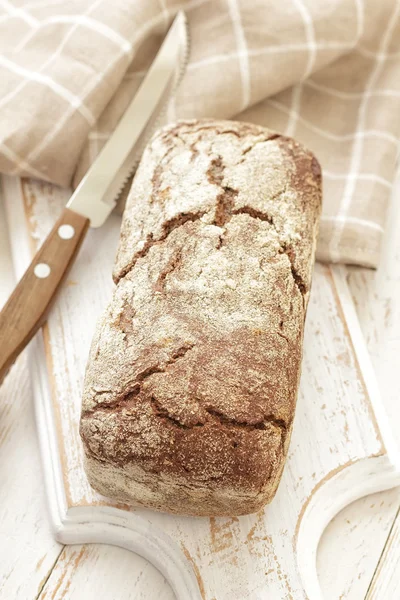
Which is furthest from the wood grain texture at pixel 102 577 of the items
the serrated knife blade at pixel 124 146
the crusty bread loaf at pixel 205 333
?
the serrated knife blade at pixel 124 146

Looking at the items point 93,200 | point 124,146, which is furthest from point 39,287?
point 124,146

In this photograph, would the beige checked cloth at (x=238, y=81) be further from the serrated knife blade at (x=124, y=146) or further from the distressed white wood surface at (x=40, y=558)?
the distressed white wood surface at (x=40, y=558)

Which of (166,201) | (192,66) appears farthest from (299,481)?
(192,66)

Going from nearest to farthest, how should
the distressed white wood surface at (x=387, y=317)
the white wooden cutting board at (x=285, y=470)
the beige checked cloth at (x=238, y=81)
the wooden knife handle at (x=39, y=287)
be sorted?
the white wooden cutting board at (x=285, y=470) → the wooden knife handle at (x=39, y=287) → the distressed white wood surface at (x=387, y=317) → the beige checked cloth at (x=238, y=81)

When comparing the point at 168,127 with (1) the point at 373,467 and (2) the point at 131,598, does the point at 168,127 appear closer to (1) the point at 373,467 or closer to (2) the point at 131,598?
(1) the point at 373,467

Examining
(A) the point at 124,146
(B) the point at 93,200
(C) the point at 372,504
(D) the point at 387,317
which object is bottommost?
(C) the point at 372,504

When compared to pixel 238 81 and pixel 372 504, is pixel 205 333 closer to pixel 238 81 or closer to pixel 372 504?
pixel 372 504
